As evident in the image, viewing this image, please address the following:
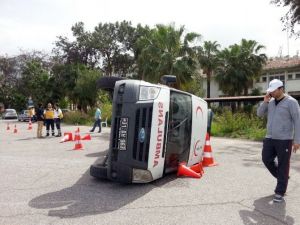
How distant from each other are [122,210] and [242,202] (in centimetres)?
179

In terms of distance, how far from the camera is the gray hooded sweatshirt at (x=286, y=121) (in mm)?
5480

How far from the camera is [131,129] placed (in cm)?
596

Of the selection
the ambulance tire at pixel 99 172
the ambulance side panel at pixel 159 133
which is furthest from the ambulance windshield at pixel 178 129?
the ambulance tire at pixel 99 172

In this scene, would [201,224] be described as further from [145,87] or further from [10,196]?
[10,196]

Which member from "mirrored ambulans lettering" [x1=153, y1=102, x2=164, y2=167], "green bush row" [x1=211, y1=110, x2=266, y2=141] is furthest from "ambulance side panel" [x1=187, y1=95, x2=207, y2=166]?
"green bush row" [x1=211, y1=110, x2=266, y2=141]

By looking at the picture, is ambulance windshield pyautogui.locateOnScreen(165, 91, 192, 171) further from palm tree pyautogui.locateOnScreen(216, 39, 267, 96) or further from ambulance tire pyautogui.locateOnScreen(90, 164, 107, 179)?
palm tree pyautogui.locateOnScreen(216, 39, 267, 96)

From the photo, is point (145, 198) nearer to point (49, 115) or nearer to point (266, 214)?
point (266, 214)

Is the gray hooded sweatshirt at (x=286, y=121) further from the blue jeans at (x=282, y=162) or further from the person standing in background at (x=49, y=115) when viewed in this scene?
the person standing in background at (x=49, y=115)

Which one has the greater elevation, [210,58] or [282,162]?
[210,58]

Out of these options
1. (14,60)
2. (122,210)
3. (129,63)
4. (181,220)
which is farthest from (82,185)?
(14,60)

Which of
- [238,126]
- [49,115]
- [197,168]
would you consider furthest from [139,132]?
→ [238,126]

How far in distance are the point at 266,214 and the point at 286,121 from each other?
1463 millimetres

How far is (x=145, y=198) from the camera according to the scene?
18.8 feet

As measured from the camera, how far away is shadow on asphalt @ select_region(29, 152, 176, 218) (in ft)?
16.6
